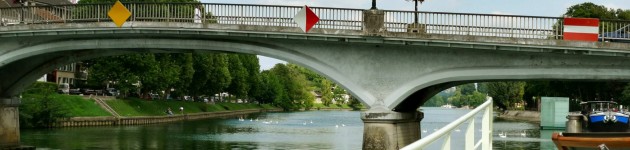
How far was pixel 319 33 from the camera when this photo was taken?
27000mm

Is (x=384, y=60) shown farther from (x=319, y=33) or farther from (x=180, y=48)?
(x=180, y=48)

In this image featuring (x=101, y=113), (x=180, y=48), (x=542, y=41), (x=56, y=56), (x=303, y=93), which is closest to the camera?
(x=542, y=41)

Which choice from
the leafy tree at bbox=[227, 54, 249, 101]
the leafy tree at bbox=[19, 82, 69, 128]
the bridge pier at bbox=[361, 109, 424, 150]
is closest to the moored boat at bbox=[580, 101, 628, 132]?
the bridge pier at bbox=[361, 109, 424, 150]

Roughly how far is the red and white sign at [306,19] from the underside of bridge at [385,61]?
19.2 inches

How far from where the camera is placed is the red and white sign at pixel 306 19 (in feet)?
88.8

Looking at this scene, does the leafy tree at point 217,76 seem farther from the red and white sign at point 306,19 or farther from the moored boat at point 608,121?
the red and white sign at point 306,19

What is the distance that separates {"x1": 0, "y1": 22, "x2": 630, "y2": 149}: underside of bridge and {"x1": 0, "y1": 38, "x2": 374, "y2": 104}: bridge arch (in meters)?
0.04

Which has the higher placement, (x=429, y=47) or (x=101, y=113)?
(x=429, y=47)

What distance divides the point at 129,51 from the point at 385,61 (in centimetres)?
1152

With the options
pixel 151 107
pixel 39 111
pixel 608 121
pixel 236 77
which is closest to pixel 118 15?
pixel 608 121

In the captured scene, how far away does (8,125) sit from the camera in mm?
36594

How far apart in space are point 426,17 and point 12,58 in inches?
660

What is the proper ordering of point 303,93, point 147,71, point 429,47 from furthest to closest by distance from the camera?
point 303,93 < point 147,71 < point 429,47

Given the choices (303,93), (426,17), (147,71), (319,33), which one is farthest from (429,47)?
(303,93)
